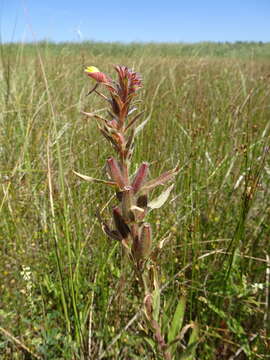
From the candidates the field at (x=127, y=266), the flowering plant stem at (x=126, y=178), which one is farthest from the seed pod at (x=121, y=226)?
the field at (x=127, y=266)

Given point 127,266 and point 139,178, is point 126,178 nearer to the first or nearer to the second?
point 139,178

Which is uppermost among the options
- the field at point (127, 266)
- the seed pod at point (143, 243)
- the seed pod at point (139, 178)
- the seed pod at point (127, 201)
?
the seed pod at point (139, 178)

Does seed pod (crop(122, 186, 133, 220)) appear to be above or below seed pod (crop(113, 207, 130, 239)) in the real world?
above

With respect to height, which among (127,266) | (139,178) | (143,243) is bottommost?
(127,266)

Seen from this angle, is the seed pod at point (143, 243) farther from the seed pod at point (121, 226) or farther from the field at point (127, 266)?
the field at point (127, 266)

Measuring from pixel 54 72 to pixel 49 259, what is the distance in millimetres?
2175

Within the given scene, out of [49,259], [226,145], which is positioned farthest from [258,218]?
[49,259]

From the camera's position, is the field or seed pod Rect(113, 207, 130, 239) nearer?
seed pod Rect(113, 207, 130, 239)

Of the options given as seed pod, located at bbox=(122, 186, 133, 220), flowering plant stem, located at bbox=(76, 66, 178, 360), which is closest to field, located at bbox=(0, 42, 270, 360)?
flowering plant stem, located at bbox=(76, 66, 178, 360)

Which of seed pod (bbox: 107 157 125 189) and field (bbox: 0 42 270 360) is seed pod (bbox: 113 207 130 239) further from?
field (bbox: 0 42 270 360)

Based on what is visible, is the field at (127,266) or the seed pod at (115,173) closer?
the seed pod at (115,173)

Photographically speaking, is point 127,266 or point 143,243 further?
point 127,266

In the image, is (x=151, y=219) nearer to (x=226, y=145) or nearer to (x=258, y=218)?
(x=258, y=218)

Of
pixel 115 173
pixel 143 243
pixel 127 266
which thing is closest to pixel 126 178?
pixel 115 173
